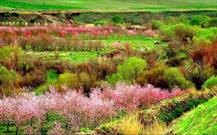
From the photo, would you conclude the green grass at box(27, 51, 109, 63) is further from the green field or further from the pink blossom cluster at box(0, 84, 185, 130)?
the green field

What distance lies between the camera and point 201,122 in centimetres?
1286

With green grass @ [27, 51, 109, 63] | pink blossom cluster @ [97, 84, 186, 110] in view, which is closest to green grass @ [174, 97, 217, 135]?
pink blossom cluster @ [97, 84, 186, 110]

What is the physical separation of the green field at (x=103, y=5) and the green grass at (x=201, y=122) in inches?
3882

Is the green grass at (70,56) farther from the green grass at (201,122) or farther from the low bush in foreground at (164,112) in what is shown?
the green grass at (201,122)

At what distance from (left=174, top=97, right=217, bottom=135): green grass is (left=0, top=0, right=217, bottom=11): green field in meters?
98.6

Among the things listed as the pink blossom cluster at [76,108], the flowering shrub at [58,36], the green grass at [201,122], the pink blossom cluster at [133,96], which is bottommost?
the flowering shrub at [58,36]

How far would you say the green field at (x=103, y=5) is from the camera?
126m

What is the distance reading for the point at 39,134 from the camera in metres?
21.3

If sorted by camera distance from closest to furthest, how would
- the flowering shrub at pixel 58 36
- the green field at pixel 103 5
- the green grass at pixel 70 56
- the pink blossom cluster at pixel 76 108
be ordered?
the pink blossom cluster at pixel 76 108 → the green grass at pixel 70 56 → the flowering shrub at pixel 58 36 → the green field at pixel 103 5

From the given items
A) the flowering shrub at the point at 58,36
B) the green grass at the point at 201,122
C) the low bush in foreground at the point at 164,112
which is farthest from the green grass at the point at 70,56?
the green grass at the point at 201,122

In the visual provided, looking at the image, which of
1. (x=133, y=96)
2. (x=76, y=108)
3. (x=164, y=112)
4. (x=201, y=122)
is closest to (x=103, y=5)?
(x=133, y=96)

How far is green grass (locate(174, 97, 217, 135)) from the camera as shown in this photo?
12133 mm

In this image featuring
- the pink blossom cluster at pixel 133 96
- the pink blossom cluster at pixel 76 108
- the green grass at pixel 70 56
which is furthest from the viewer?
the green grass at pixel 70 56

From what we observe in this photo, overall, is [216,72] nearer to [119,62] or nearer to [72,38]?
[119,62]
